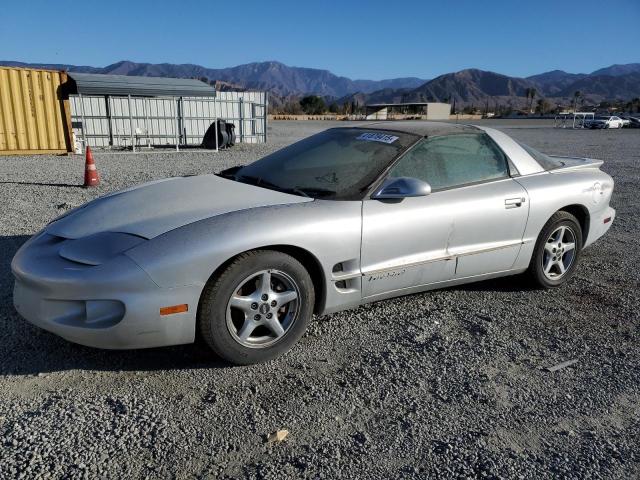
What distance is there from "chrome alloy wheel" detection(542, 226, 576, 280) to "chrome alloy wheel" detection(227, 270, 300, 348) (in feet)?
7.60

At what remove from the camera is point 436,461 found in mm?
2217

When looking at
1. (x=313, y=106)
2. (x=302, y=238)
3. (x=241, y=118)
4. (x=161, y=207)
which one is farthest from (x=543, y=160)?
(x=313, y=106)

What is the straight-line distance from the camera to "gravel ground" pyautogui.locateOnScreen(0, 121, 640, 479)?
2195 millimetres

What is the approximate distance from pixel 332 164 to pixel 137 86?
46.2 ft

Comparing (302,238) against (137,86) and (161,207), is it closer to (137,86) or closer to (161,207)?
(161,207)

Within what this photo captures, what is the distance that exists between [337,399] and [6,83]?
49.6 ft

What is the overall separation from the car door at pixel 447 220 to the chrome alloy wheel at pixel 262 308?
54cm

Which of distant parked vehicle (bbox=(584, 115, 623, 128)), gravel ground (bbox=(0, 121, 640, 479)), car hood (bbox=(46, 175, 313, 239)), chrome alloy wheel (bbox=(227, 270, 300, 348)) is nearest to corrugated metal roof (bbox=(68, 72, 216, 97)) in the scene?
gravel ground (bbox=(0, 121, 640, 479))

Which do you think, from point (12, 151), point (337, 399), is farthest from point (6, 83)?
point (337, 399)

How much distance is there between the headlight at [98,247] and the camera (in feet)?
8.97

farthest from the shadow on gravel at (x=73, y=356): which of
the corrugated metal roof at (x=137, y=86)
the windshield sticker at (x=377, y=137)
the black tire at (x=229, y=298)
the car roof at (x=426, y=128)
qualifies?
the corrugated metal roof at (x=137, y=86)

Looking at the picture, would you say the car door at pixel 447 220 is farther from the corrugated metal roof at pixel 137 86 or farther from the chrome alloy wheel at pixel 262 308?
the corrugated metal roof at pixel 137 86

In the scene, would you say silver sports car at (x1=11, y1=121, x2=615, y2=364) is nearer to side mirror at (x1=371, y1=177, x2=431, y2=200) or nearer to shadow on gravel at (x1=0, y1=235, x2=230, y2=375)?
side mirror at (x1=371, y1=177, x2=431, y2=200)

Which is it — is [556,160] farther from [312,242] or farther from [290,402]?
[290,402]
